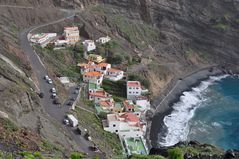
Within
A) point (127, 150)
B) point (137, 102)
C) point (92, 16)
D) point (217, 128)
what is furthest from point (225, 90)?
point (127, 150)

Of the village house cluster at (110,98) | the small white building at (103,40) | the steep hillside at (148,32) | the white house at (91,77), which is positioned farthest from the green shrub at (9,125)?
the small white building at (103,40)

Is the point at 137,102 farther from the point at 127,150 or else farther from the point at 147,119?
the point at 127,150

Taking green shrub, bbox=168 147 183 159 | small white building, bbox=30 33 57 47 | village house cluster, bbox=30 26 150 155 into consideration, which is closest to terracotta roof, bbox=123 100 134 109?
village house cluster, bbox=30 26 150 155

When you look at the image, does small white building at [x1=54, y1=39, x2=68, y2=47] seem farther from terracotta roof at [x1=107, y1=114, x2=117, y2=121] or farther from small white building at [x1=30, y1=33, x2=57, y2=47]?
terracotta roof at [x1=107, y1=114, x2=117, y2=121]

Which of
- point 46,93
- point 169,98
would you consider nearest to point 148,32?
point 169,98

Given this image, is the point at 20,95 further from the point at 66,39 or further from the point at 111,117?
the point at 66,39
